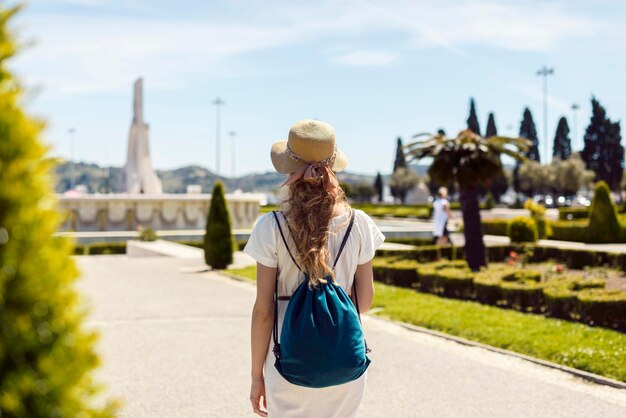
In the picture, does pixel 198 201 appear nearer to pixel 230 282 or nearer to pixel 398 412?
pixel 230 282

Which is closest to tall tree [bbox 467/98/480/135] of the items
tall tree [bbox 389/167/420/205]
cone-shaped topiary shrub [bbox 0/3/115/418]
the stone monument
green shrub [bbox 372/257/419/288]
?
tall tree [bbox 389/167/420/205]

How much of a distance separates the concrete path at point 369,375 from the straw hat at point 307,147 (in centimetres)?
110

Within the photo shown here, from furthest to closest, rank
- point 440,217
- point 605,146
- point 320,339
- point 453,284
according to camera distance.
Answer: point 605,146, point 440,217, point 453,284, point 320,339

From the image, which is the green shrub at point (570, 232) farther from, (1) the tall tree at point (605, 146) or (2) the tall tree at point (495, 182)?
(2) the tall tree at point (495, 182)

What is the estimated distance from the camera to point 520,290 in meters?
9.71

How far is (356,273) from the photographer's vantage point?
9.62 feet

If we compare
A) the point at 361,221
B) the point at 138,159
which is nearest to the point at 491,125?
the point at 138,159

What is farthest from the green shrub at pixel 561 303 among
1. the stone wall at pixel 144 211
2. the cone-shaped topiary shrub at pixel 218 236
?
the stone wall at pixel 144 211

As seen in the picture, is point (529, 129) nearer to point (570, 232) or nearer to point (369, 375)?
point (570, 232)

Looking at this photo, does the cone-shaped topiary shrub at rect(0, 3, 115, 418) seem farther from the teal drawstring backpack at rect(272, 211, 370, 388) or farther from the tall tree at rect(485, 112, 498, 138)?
the tall tree at rect(485, 112, 498, 138)

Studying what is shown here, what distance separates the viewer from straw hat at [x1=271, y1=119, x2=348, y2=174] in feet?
9.29

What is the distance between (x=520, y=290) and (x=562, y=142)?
6698 centimetres

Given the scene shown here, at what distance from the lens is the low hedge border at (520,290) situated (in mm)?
8266

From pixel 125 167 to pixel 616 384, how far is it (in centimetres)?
3358
